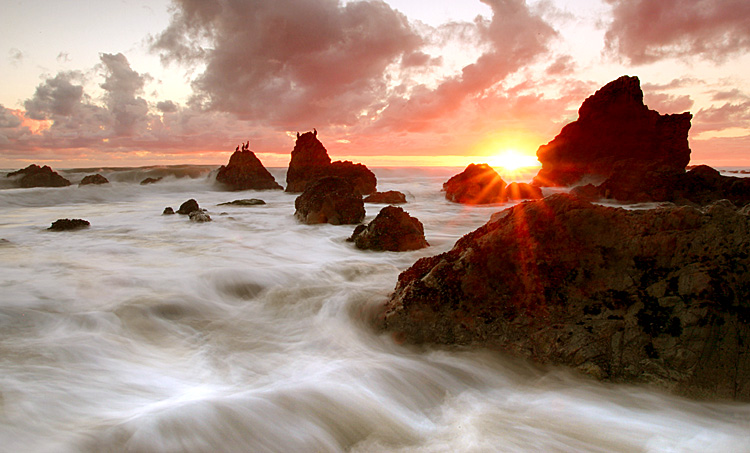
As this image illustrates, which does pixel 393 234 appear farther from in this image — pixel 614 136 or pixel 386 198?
pixel 614 136

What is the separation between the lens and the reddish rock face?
25.7 meters

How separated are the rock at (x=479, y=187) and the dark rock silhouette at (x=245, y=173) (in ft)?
46.3

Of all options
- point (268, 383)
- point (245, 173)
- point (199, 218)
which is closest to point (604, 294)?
point (268, 383)

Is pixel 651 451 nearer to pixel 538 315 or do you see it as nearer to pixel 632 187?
pixel 538 315

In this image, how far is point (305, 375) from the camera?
104 inches

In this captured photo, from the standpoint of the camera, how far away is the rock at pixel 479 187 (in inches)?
646

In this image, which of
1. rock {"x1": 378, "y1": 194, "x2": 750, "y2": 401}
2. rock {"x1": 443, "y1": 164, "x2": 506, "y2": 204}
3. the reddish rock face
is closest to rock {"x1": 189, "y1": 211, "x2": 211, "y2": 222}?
rock {"x1": 378, "y1": 194, "x2": 750, "y2": 401}

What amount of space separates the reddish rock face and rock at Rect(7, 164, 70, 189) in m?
9.42

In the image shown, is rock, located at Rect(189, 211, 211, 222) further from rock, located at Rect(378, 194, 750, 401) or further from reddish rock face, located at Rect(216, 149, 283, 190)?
reddish rock face, located at Rect(216, 149, 283, 190)

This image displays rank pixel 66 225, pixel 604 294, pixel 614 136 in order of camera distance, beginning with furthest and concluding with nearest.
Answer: pixel 614 136 < pixel 66 225 < pixel 604 294

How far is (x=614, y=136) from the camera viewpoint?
898 inches

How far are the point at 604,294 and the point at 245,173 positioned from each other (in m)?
25.7

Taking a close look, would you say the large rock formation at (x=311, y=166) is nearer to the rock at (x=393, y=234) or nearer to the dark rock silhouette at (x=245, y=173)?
the dark rock silhouette at (x=245, y=173)

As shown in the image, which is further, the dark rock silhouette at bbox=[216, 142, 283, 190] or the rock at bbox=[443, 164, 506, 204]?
the dark rock silhouette at bbox=[216, 142, 283, 190]
